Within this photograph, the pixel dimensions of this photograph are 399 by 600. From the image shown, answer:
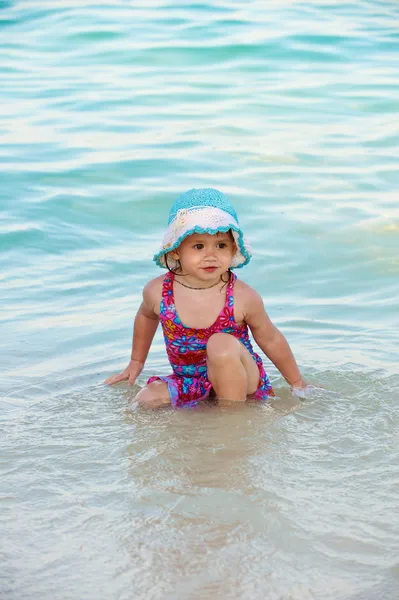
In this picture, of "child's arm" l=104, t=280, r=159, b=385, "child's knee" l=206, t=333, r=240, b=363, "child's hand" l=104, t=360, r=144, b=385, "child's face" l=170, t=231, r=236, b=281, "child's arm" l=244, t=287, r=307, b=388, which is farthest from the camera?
"child's hand" l=104, t=360, r=144, b=385

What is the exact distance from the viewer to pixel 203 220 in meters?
3.70

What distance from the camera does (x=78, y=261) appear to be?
6602 millimetres

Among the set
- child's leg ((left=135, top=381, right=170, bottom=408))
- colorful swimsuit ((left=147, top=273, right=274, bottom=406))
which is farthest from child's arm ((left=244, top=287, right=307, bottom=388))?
child's leg ((left=135, top=381, right=170, bottom=408))

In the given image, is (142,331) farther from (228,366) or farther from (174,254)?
(228,366)

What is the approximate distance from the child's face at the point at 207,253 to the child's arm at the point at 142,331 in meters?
0.25

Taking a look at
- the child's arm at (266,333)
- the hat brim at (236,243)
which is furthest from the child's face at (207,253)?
the child's arm at (266,333)

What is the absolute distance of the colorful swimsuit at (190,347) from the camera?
3.90 metres

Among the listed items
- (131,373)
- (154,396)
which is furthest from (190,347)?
(131,373)

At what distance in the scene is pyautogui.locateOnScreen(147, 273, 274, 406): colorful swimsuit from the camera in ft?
12.8

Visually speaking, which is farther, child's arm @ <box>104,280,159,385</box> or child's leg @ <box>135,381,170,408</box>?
child's arm @ <box>104,280,159,385</box>

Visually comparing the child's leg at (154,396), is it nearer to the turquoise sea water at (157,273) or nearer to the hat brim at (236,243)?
the turquoise sea water at (157,273)

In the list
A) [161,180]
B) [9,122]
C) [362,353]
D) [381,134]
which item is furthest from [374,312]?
[9,122]

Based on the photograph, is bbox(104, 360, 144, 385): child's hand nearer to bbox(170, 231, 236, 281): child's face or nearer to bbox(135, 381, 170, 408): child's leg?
bbox(135, 381, 170, 408): child's leg

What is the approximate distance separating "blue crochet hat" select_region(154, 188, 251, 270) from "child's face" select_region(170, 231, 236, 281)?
48 mm
